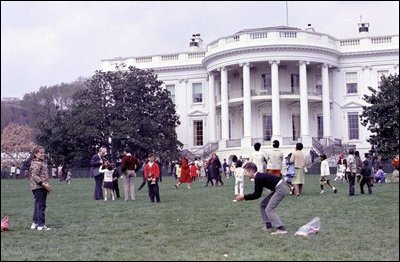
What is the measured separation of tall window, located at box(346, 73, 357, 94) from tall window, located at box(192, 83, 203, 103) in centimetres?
1388

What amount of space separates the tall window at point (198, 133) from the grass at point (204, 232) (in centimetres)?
3985

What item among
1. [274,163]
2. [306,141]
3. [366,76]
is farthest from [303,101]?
[274,163]

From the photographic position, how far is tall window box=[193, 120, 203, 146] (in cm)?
5806

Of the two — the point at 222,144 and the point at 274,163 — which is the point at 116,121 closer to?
the point at 222,144

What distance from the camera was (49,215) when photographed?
619 inches

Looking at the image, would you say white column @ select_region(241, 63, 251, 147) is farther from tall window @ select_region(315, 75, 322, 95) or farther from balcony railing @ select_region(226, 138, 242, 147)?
tall window @ select_region(315, 75, 322, 95)

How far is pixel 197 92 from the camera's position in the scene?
58.9 m

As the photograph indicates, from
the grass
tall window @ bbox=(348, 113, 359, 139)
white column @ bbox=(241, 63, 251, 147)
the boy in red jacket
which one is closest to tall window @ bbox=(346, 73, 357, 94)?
tall window @ bbox=(348, 113, 359, 139)

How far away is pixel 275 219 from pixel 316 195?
8.82 m

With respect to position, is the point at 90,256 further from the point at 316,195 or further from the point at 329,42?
the point at 329,42

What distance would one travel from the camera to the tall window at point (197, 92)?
192 feet

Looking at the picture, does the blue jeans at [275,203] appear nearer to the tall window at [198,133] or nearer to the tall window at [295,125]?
the tall window at [295,125]

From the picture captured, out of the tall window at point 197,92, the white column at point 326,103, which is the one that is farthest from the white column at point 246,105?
the tall window at point 197,92

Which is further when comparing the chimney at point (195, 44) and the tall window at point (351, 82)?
the chimney at point (195, 44)
